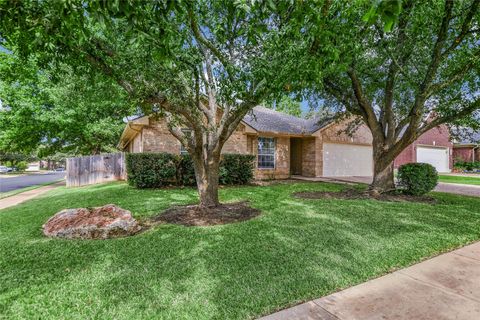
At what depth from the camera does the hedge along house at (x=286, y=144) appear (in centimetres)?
1298

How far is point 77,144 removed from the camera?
22.7m

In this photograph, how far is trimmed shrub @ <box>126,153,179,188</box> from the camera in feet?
35.5

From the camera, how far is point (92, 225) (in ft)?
16.3

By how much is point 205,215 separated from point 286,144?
432 inches

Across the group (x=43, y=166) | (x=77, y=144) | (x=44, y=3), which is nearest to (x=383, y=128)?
(x=44, y=3)

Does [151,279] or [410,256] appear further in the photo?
[410,256]

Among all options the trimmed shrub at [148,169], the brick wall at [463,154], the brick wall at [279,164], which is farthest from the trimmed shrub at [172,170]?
the brick wall at [463,154]

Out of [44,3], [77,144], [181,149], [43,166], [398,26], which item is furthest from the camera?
[43,166]

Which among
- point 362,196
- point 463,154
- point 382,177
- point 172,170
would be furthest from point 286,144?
point 463,154

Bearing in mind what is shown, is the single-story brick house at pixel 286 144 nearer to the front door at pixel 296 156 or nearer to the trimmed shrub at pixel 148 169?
the front door at pixel 296 156

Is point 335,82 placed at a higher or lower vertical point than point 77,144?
higher

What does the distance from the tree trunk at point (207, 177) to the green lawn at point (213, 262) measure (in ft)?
4.89

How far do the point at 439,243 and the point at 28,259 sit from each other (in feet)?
21.9

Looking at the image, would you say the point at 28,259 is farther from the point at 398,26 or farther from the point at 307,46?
the point at 398,26
